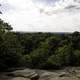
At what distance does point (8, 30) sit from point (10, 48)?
74.3 inches

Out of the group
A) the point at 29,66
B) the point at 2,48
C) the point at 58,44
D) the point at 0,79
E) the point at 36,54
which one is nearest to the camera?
the point at 0,79

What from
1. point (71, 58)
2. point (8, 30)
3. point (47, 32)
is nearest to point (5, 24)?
point (8, 30)

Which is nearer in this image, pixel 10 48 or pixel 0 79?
pixel 0 79

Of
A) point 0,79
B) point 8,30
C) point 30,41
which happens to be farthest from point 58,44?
point 0,79

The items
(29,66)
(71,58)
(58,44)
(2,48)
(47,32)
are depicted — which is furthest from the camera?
(47,32)

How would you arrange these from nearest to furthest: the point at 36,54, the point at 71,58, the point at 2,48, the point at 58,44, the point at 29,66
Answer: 1. the point at 2,48
2. the point at 29,66
3. the point at 36,54
4. the point at 71,58
5. the point at 58,44

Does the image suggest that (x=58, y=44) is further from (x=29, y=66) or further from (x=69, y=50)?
(x=29, y=66)

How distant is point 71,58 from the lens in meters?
28.1

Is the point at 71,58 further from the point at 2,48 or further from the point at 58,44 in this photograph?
the point at 2,48

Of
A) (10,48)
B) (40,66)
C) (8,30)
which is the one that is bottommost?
(40,66)

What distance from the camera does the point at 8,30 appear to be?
2212cm

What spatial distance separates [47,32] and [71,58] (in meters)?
17.0

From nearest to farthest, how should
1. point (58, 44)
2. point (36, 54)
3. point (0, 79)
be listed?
point (0, 79)
point (36, 54)
point (58, 44)

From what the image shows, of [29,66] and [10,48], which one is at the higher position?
[10,48]
